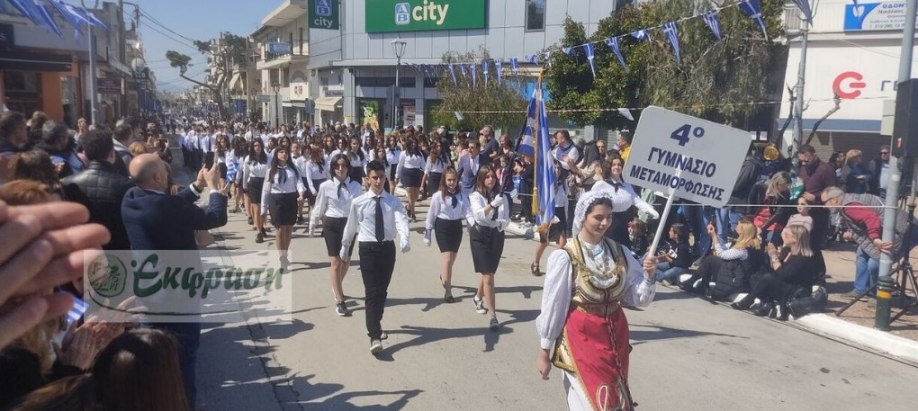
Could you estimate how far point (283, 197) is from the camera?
9.69 meters

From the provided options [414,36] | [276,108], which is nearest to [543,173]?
[414,36]

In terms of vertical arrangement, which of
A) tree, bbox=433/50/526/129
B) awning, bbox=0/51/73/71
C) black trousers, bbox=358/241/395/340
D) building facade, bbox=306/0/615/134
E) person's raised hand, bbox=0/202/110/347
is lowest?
black trousers, bbox=358/241/395/340

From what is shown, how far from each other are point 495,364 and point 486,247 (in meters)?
1.58

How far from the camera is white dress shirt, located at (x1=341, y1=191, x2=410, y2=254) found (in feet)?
21.9

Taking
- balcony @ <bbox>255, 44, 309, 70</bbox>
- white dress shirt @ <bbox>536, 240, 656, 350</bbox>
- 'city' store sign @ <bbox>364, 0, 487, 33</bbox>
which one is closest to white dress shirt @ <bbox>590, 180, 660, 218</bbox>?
white dress shirt @ <bbox>536, 240, 656, 350</bbox>

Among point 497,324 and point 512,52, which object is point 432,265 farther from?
point 512,52

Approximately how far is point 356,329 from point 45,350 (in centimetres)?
509

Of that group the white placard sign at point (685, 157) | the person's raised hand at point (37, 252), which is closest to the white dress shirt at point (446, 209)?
the white placard sign at point (685, 157)

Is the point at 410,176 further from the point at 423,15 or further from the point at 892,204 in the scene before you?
the point at 423,15

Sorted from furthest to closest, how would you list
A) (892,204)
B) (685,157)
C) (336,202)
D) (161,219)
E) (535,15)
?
1. (535,15)
2. (336,202)
3. (892,204)
4. (685,157)
5. (161,219)

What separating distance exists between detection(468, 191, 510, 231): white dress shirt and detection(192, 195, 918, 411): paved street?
1086 mm

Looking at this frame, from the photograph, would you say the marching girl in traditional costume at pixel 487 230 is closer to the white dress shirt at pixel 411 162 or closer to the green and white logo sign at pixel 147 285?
the green and white logo sign at pixel 147 285

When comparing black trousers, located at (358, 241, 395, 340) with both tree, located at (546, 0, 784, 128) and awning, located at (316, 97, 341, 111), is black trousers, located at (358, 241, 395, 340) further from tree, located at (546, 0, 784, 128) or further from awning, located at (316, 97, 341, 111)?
awning, located at (316, 97, 341, 111)

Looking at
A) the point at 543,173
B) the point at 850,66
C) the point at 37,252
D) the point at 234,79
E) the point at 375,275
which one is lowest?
the point at 375,275
